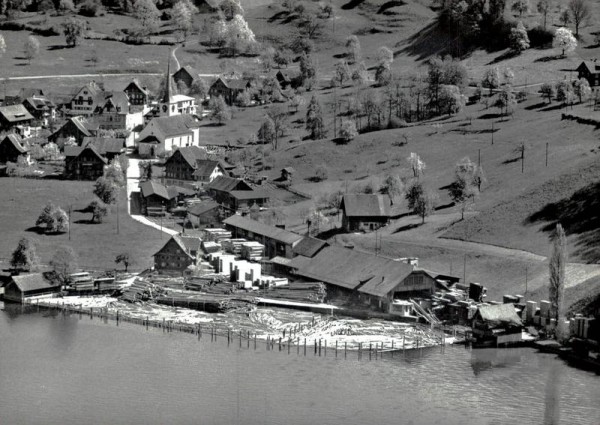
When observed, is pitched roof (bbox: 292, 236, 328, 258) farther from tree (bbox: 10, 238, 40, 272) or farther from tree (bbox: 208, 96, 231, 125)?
tree (bbox: 208, 96, 231, 125)

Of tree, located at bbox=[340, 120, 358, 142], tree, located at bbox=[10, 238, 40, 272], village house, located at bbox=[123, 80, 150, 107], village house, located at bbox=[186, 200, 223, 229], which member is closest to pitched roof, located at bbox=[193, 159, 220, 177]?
village house, located at bbox=[186, 200, 223, 229]

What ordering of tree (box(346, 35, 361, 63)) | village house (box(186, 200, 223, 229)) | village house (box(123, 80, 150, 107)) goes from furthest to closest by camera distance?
tree (box(346, 35, 361, 63)) < village house (box(123, 80, 150, 107)) < village house (box(186, 200, 223, 229))

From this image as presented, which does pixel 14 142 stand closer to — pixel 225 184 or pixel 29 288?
pixel 225 184

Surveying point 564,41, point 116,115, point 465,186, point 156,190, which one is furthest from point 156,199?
point 564,41

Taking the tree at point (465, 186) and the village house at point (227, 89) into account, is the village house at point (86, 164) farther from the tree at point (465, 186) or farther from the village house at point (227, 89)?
the village house at point (227, 89)

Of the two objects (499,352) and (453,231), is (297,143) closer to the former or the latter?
(453,231)

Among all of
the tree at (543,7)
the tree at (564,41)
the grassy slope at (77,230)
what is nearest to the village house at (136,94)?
the grassy slope at (77,230)
